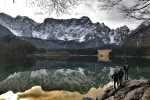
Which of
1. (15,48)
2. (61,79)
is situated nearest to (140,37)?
(61,79)

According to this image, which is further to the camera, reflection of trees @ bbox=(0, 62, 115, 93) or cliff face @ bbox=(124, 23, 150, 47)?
reflection of trees @ bbox=(0, 62, 115, 93)

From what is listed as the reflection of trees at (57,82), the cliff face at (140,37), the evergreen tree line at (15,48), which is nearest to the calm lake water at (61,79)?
the reflection of trees at (57,82)

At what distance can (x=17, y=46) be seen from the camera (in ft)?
595

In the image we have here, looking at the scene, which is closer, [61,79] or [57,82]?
[57,82]

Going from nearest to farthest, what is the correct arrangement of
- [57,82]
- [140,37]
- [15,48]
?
1. [140,37]
2. [57,82]
3. [15,48]

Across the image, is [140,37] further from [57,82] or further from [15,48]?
[15,48]

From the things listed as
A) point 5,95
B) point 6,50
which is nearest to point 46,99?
point 5,95

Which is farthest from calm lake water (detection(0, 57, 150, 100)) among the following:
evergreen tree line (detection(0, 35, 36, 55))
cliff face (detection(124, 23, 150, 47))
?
evergreen tree line (detection(0, 35, 36, 55))

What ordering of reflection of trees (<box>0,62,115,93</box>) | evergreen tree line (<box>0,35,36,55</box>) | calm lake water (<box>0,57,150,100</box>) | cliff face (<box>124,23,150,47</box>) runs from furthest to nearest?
1. evergreen tree line (<box>0,35,36,55</box>)
2. reflection of trees (<box>0,62,115,93</box>)
3. calm lake water (<box>0,57,150,100</box>)
4. cliff face (<box>124,23,150,47</box>)

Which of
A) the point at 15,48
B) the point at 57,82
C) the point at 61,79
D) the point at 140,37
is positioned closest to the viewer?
the point at 140,37

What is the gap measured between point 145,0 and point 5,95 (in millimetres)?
24616

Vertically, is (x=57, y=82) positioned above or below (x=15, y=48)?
below

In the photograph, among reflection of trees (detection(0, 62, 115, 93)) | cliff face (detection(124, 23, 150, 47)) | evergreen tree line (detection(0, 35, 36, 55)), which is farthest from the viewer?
evergreen tree line (detection(0, 35, 36, 55))

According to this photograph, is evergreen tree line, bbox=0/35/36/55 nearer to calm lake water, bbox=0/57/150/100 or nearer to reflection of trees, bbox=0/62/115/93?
calm lake water, bbox=0/57/150/100
